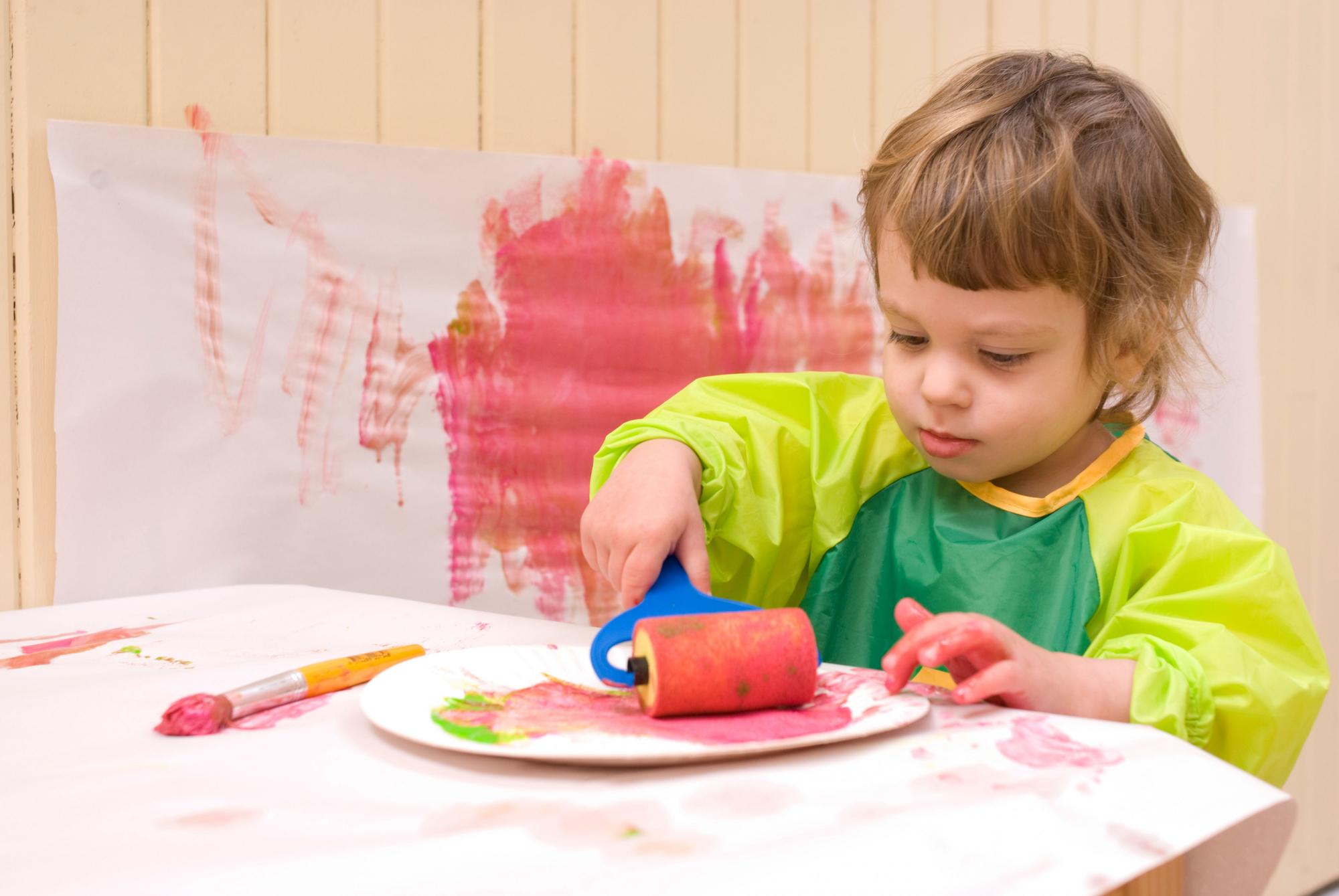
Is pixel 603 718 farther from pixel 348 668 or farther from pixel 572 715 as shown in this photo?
pixel 348 668

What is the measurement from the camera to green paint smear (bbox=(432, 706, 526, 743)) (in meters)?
0.41

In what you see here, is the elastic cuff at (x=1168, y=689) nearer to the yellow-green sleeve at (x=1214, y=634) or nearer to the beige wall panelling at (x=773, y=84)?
the yellow-green sleeve at (x=1214, y=634)

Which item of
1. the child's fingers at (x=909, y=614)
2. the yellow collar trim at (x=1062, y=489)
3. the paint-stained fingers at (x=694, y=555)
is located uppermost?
the yellow collar trim at (x=1062, y=489)

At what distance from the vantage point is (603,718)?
45 cm

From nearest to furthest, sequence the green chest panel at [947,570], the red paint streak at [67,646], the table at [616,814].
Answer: the table at [616,814] → the red paint streak at [67,646] → the green chest panel at [947,570]

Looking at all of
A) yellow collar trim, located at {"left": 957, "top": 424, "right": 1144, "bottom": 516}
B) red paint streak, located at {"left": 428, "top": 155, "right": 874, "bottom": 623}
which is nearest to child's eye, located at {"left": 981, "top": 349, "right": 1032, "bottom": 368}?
yellow collar trim, located at {"left": 957, "top": 424, "right": 1144, "bottom": 516}

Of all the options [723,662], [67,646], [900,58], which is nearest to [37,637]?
[67,646]

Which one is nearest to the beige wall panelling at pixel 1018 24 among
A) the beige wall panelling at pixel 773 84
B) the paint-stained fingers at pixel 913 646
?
the beige wall panelling at pixel 773 84

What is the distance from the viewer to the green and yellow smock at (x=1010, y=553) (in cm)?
58

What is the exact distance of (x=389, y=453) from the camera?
1052mm

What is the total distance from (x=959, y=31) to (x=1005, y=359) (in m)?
0.85

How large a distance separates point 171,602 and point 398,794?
56cm

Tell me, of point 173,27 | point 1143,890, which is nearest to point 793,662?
point 1143,890

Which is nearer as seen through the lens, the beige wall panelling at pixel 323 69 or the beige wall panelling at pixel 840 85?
the beige wall panelling at pixel 323 69
